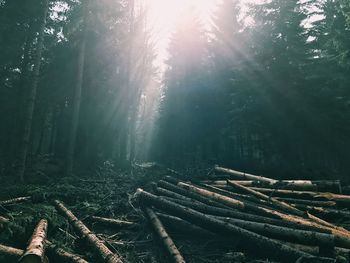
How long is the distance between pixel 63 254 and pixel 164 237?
197 cm

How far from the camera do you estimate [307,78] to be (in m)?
17.2

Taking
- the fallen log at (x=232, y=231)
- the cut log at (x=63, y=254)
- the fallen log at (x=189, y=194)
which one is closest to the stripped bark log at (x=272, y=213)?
the fallen log at (x=189, y=194)

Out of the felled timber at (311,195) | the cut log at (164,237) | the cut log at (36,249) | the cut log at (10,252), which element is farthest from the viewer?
the felled timber at (311,195)

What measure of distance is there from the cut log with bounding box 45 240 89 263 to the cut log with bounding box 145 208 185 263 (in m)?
1.53

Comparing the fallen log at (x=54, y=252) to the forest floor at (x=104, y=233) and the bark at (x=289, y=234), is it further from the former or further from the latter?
the bark at (x=289, y=234)

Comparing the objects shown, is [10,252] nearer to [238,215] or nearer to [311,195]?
[238,215]

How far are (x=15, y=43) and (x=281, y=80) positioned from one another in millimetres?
15783

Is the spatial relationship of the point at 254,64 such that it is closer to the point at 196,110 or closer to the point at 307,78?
the point at 307,78

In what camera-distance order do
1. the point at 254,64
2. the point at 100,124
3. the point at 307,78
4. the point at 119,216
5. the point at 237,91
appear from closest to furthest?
the point at 119,216, the point at 307,78, the point at 254,64, the point at 237,91, the point at 100,124

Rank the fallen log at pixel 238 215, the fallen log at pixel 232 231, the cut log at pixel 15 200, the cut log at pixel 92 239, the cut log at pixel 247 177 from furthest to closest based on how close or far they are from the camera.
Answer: the cut log at pixel 247 177 < the cut log at pixel 15 200 < the fallen log at pixel 238 215 < the fallen log at pixel 232 231 < the cut log at pixel 92 239

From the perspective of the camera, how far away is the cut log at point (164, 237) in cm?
543

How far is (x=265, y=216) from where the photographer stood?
7.28 meters

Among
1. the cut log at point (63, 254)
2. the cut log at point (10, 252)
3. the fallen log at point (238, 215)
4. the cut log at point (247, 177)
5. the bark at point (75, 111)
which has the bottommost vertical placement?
the cut log at point (63, 254)

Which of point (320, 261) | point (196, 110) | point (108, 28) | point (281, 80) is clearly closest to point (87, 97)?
point (108, 28)
